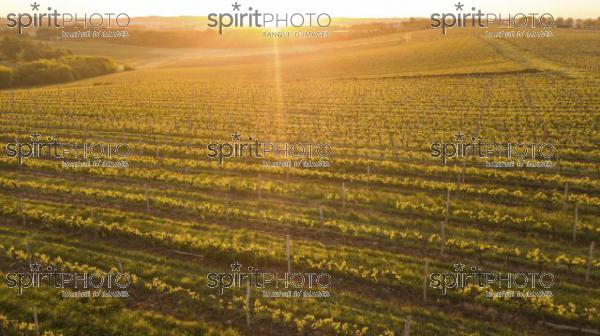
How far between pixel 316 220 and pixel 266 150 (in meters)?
11.8

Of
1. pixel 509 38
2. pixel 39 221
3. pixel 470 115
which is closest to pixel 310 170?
pixel 39 221

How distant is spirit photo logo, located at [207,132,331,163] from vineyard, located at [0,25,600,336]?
3.33ft

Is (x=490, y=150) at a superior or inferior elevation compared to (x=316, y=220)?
superior

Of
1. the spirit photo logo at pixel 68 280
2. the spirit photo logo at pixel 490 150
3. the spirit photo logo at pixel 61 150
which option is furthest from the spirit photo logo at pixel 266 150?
the spirit photo logo at pixel 68 280

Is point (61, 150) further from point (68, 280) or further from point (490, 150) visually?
point (490, 150)

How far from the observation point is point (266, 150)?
99.3 feet

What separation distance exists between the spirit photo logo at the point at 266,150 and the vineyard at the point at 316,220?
1.02 metres

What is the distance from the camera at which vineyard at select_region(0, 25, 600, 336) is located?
13219 mm

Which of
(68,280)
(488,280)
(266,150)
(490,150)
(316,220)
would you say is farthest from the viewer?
(266,150)

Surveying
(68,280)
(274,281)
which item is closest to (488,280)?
(274,281)

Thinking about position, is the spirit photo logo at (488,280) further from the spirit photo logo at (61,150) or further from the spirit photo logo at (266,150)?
the spirit photo logo at (61,150)

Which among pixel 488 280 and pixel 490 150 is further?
pixel 490 150

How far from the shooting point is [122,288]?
14.6 metres

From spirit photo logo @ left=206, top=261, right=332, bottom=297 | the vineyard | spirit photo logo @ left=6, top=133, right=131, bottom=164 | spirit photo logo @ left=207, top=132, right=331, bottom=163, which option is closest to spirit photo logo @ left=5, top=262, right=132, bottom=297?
the vineyard
